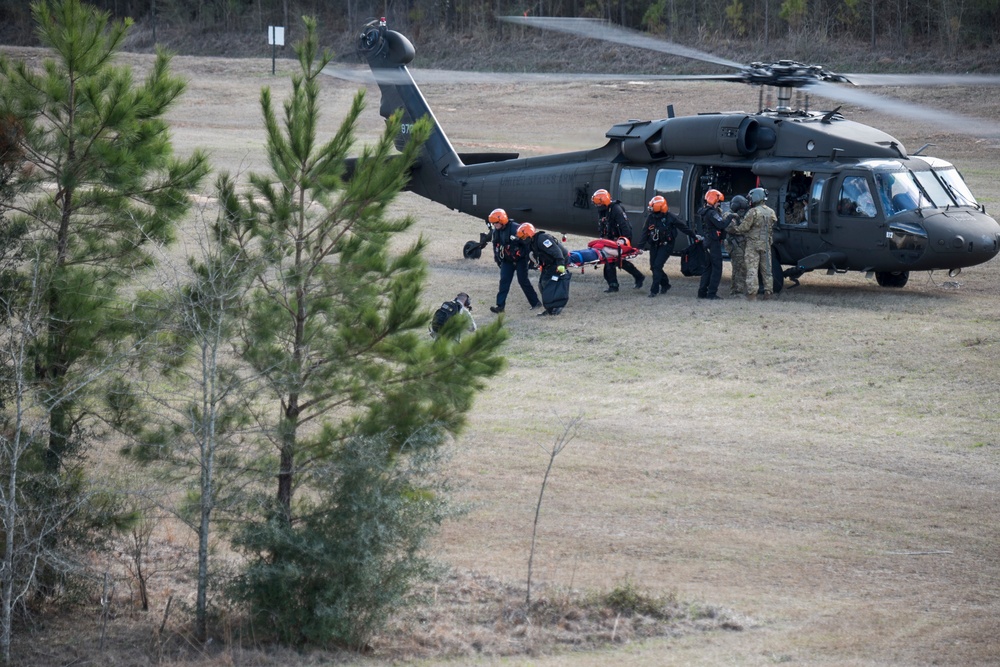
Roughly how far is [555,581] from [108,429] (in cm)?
380

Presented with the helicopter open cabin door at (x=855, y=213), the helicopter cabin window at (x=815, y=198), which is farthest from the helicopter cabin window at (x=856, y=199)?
the helicopter cabin window at (x=815, y=198)

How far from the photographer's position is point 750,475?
35.7ft

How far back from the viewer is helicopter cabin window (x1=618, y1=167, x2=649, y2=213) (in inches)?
747

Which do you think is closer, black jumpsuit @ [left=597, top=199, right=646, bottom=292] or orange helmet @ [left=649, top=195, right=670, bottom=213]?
orange helmet @ [left=649, top=195, right=670, bottom=213]

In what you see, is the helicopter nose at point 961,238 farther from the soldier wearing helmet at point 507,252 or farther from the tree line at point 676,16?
the tree line at point 676,16

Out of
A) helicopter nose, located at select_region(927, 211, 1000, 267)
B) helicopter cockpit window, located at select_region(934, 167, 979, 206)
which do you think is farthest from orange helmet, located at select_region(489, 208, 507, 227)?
helicopter cockpit window, located at select_region(934, 167, 979, 206)

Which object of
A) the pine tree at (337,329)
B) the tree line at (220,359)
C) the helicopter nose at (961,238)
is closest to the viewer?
the tree line at (220,359)

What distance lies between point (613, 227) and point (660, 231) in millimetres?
1196

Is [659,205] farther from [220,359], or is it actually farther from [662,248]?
[220,359]

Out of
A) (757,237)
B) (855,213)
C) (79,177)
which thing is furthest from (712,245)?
(79,177)

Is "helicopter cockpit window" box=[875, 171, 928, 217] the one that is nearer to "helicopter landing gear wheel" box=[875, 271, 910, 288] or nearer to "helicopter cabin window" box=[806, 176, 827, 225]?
"helicopter cabin window" box=[806, 176, 827, 225]

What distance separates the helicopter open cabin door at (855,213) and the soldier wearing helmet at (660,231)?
2097 millimetres

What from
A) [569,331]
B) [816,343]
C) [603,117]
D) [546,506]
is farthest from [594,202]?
[603,117]

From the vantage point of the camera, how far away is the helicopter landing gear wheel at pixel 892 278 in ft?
59.5
